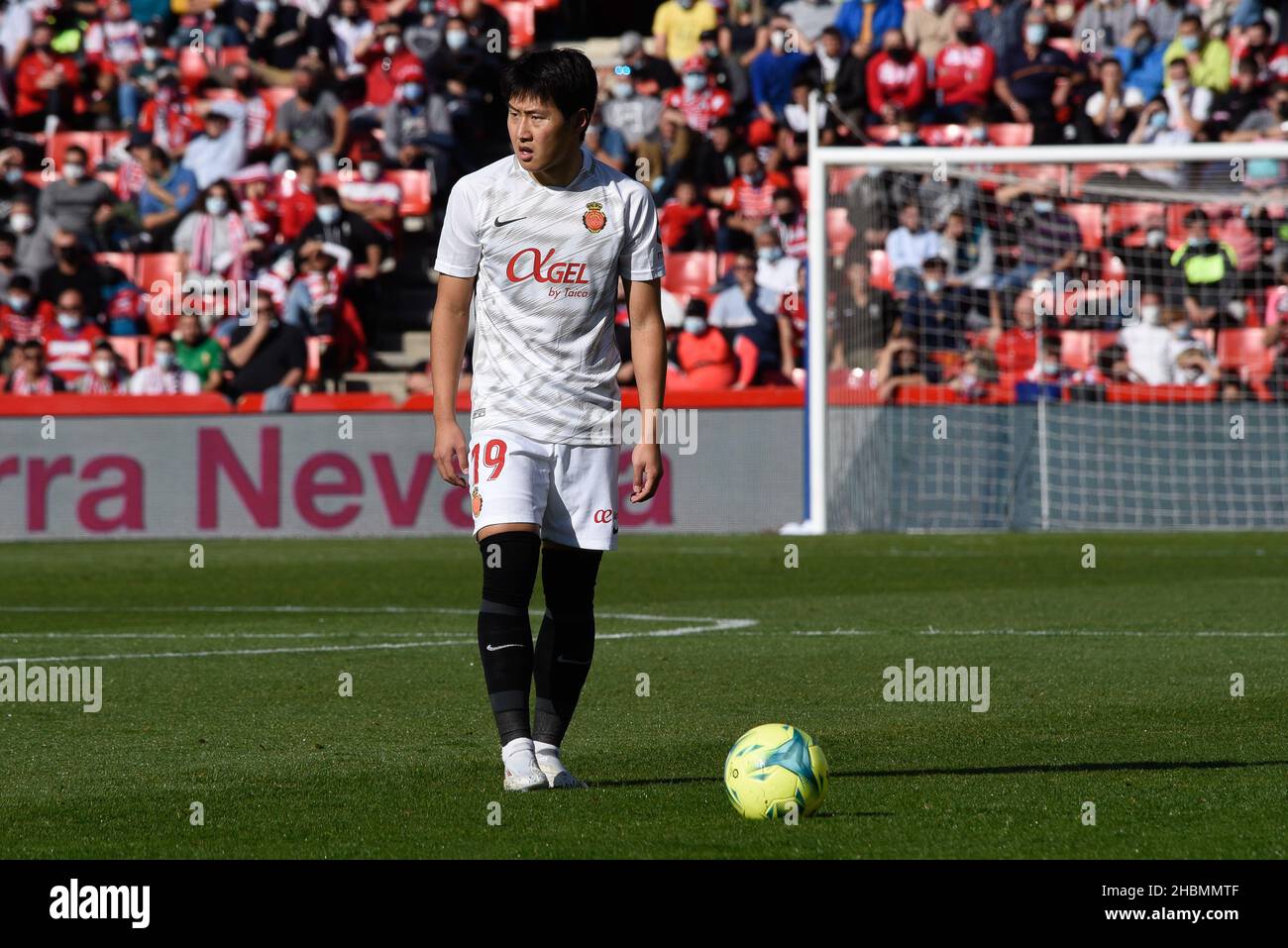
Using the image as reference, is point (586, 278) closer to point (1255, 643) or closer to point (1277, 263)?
point (1255, 643)

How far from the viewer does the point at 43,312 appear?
20969 mm

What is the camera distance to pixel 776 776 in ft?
17.2

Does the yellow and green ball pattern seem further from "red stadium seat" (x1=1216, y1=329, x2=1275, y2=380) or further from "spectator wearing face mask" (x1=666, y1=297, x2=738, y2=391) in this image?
"red stadium seat" (x1=1216, y1=329, x2=1275, y2=380)

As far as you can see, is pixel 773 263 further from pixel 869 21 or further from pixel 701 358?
pixel 869 21

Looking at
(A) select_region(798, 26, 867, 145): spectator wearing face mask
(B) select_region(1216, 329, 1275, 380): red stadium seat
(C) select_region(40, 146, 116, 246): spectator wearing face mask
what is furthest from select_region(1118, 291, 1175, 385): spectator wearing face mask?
(C) select_region(40, 146, 116, 246): spectator wearing face mask

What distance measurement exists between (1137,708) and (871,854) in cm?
317

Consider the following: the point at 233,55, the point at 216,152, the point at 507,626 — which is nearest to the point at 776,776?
the point at 507,626

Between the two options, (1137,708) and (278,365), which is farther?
(278,365)

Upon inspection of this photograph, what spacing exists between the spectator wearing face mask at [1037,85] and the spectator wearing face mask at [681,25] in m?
3.53

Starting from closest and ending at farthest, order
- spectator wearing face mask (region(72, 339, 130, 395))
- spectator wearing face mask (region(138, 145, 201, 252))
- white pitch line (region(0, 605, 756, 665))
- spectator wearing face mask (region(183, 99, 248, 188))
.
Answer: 1. white pitch line (region(0, 605, 756, 665))
2. spectator wearing face mask (region(72, 339, 130, 395))
3. spectator wearing face mask (region(138, 145, 201, 252))
4. spectator wearing face mask (region(183, 99, 248, 188))

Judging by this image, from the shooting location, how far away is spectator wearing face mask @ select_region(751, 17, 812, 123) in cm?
2258

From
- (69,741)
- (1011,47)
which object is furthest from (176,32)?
(69,741)

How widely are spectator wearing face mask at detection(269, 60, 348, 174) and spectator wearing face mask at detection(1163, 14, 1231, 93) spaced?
8700mm

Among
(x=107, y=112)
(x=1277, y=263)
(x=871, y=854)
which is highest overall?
(x=107, y=112)
